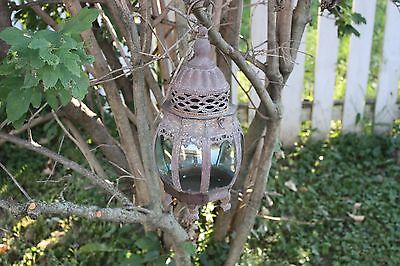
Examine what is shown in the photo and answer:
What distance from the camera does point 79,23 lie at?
134 cm

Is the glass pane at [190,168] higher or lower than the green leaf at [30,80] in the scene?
lower

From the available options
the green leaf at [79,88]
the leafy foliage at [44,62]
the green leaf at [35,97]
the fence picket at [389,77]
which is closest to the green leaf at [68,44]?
the leafy foliage at [44,62]

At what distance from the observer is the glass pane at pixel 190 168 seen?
171cm

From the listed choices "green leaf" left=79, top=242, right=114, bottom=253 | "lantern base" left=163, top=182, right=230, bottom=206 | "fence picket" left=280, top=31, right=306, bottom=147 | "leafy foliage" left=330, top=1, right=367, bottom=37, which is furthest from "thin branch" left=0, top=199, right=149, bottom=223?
"fence picket" left=280, top=31, right=306, bottom=147

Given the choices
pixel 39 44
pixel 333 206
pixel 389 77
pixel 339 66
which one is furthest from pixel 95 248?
pixel 339 66

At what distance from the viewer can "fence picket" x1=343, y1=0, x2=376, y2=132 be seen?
328 centimetres

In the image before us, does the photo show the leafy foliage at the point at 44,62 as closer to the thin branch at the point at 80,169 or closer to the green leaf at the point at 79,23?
the green leaf at the point at 79,23

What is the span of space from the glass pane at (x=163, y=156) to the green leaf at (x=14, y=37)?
0.58 meters

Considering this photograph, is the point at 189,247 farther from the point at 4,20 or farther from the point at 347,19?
the point at 347,19

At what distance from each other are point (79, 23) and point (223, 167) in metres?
0.67

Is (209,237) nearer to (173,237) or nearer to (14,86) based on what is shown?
(173,237)

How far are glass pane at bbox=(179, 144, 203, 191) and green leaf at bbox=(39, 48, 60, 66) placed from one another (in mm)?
605

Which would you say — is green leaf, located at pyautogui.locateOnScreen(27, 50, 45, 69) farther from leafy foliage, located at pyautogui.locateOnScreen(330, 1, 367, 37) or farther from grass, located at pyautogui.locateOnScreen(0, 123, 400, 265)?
leafy foliage, located at pyautogui.locateOnScreen(330, 1, 367, 37)

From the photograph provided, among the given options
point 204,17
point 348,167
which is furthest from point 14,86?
point 348,167
